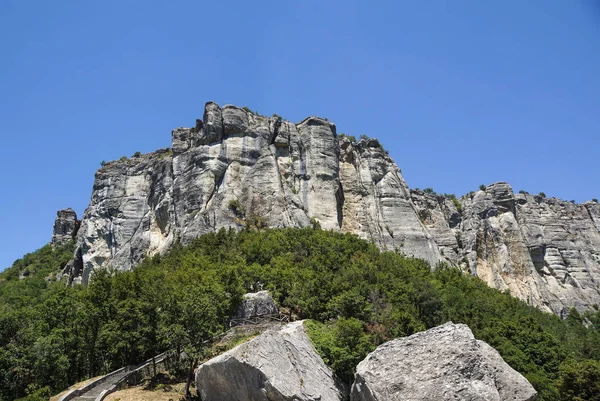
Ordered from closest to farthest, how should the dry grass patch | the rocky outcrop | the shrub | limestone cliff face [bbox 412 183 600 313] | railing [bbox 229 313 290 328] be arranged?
the dry grass patch
railing [bbox 229 313 290 328]
the shrub
limestone cliff face [bbox 412 183 600 313]
the rocky outcrop

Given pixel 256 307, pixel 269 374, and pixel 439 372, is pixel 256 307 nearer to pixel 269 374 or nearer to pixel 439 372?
pixel 269 374

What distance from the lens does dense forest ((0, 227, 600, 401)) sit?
25.1m

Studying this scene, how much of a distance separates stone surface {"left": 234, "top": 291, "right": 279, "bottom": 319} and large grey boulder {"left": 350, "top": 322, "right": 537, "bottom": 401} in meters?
12.5

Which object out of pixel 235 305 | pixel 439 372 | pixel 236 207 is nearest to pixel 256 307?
pixel 235 305

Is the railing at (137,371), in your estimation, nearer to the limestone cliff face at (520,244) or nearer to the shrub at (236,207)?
the shrub at (236,207)

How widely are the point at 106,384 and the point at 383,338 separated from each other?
14.3 metres

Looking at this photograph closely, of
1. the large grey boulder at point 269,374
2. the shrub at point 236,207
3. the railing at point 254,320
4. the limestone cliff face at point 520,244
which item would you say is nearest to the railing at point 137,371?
the railing at point 254,320

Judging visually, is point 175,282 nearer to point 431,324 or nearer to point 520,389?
point 431,324

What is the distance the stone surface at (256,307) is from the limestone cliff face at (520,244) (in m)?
51.8

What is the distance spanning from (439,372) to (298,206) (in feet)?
145

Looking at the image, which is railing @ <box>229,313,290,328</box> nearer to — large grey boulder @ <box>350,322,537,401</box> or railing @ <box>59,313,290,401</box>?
railing @ <box>59,313,290,401</box>

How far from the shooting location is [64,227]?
99.3 m

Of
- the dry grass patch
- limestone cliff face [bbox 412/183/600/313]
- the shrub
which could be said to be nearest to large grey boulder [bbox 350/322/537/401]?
the dry grass patch

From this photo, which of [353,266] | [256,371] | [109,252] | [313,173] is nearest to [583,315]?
[313,173]
